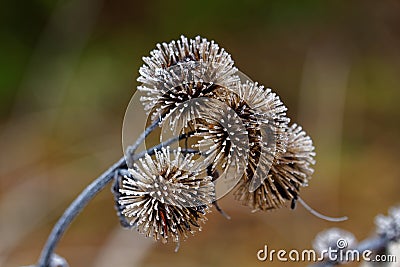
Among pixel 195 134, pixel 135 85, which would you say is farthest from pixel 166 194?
pixel 135 85

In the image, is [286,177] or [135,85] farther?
[135,85]

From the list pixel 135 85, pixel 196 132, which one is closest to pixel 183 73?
pixel 196 132

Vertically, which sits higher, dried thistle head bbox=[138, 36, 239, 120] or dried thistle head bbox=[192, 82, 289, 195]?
dried thistle head bbox=[138, 36, 239, 120]

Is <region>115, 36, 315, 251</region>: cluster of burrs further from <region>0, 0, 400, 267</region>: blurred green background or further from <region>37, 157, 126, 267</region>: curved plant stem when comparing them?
<region>0, 0, 400, 267</region>: blurred green background

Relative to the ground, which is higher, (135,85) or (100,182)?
(135,85)

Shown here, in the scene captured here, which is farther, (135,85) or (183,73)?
(135,85)

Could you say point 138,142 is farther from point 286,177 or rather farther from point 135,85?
point 135,85

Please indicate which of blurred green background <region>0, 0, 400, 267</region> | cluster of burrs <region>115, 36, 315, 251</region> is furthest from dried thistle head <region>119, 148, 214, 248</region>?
blurred green background <region>0, 0, 400, 267</region>

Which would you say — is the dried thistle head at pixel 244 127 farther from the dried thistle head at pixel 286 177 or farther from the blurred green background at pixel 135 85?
the blurred green background at pixel 135 85
